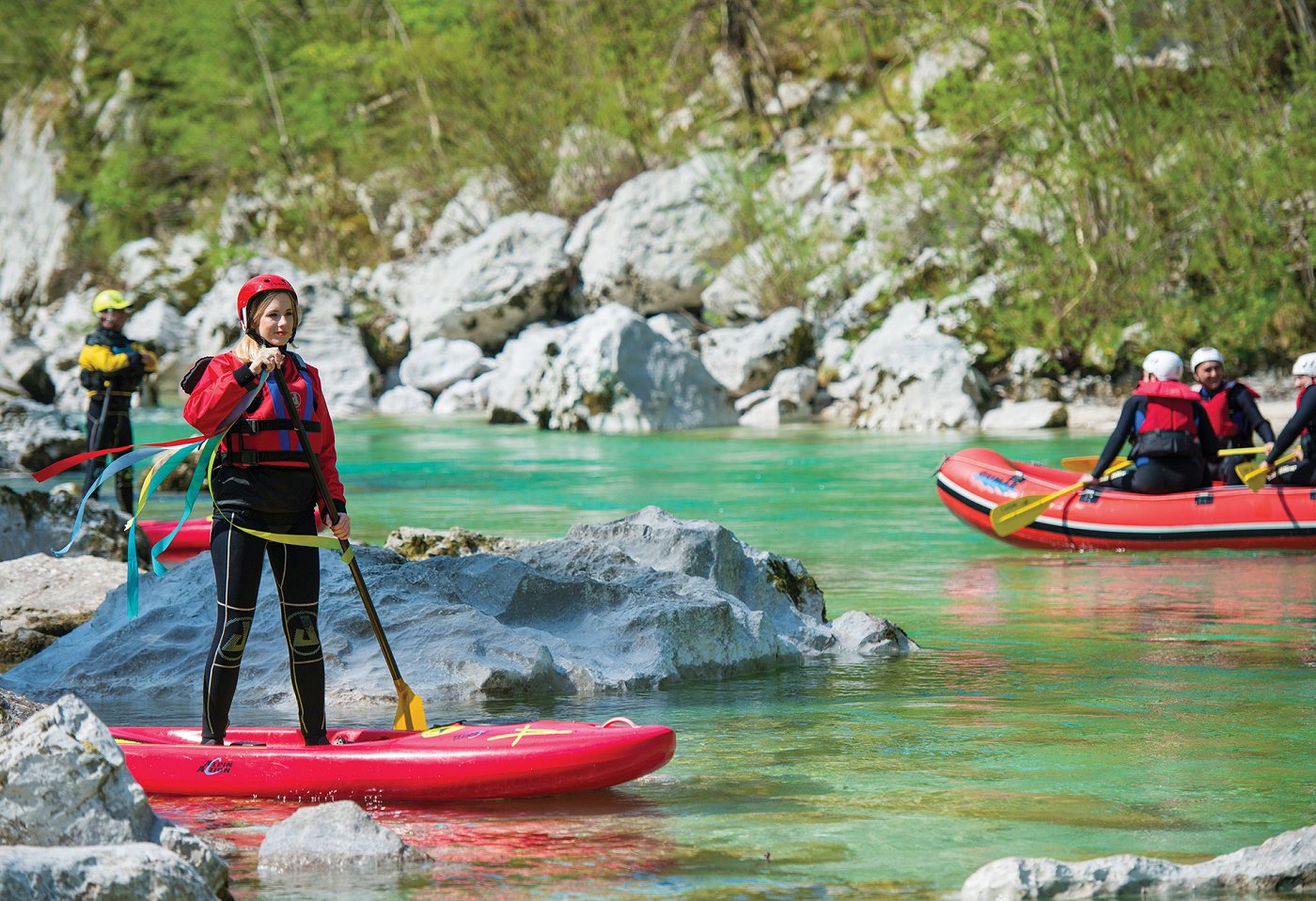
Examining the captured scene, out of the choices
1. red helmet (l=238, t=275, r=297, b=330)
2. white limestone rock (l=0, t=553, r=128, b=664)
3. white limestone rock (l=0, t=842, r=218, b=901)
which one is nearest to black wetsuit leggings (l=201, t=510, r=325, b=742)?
red helmet (l=238, t=275, r=297, b=330)

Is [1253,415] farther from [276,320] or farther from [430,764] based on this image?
[276,320]

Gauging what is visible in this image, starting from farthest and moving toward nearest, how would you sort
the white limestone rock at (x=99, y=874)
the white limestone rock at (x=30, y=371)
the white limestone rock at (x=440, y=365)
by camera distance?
the white limestone rock at (x=440, y=365) < the white limestone rock at (x=30, y=371) < the white limestone rock at (x=99, y=874)

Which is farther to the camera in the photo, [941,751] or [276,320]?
[941,751]

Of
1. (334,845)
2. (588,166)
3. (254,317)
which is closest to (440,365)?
(588,166)

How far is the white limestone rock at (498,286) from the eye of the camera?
26.8 meters

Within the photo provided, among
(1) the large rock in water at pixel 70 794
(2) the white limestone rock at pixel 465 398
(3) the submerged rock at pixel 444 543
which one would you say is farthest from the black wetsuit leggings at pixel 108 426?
(2) the white limestone rock at pixel 465 398

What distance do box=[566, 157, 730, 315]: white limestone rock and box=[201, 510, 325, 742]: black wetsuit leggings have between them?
70.5 feet

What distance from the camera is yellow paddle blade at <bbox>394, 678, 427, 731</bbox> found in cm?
457

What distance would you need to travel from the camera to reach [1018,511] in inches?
391

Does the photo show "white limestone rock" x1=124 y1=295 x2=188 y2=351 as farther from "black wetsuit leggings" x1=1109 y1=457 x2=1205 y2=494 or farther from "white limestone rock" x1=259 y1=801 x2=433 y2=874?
"white limestone rock" x1=259 y1=801 x2=433 y2=874

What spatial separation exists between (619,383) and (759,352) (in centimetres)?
310

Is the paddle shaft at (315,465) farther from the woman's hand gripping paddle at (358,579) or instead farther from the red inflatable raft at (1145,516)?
the red inflatable raft at (1145,516)

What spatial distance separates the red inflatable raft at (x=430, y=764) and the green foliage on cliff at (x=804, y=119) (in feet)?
56.6

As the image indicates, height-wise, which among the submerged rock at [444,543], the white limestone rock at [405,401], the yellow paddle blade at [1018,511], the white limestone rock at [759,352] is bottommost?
the submerged rock at [444,543]
